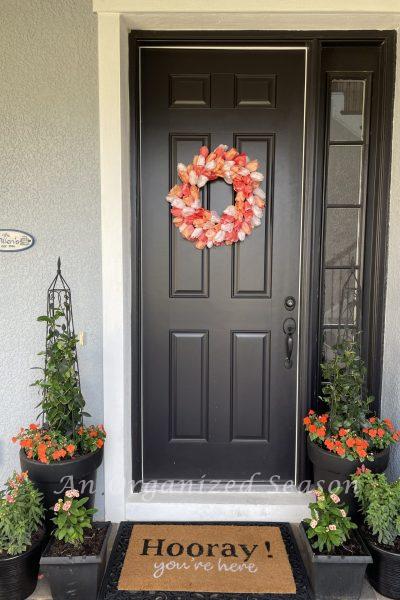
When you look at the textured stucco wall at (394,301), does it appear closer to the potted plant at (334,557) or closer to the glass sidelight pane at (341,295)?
the glass sidelight pane at (341,295)

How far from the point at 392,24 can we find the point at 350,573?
8.09ft

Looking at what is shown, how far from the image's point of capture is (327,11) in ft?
7.15

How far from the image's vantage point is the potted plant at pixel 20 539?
1849mm

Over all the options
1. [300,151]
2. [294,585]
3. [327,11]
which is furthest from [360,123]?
[294,585]

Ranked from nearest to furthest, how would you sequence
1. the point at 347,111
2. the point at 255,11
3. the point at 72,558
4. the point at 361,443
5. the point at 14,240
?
the point at 72,558, the point at 361,443, the point at 255,11, the point at 14,240, the point at 347,111

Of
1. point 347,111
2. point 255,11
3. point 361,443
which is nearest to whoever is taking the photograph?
point 361,443

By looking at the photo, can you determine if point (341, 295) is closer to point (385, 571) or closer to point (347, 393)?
point (347, 393)

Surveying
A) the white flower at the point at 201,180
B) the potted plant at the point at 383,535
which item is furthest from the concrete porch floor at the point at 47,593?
the white flower at the point at 201,180

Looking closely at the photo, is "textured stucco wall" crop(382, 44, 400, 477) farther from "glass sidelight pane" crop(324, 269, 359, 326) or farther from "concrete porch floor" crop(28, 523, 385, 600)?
"concrete porch floor" crop(28, 523, 385, 600)

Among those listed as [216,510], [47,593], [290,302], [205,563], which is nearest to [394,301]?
[290,302]

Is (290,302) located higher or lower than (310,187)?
lower

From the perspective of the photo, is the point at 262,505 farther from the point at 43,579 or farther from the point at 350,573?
the point at 43,579

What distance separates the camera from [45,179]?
89.8 inches

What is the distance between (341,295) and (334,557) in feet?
4.01
